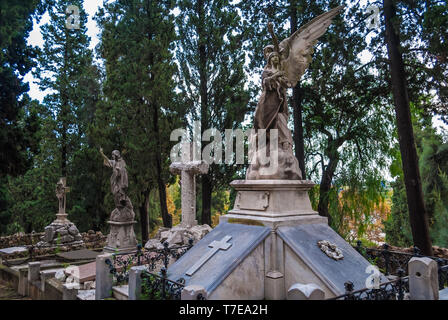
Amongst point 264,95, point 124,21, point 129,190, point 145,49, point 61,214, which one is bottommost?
point 61,214

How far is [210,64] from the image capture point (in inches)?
628

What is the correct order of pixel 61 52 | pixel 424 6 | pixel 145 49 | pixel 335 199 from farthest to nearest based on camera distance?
pixel 61 52 → pixel 145 49 → pixel 335 199 → pixel 424 6

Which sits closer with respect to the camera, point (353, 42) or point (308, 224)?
point (308, 224)

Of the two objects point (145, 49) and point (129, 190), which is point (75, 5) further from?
point (129, 190)

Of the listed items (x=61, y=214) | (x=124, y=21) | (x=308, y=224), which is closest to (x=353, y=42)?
(x=308, y=224)

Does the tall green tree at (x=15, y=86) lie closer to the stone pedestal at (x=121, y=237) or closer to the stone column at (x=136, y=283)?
the stone pedestal at (x=121, y=237)

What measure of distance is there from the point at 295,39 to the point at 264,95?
4.32ft

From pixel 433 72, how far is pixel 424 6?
1795 millimetres

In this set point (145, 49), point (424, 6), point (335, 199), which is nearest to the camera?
point (424, 6)

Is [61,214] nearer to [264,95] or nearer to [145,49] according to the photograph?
[145,49]

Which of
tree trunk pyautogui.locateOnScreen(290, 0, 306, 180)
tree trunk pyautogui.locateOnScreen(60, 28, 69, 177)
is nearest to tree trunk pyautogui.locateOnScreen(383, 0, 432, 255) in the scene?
tree trunk pyautogui.locateOnScreen(290, 0, 306, 180)

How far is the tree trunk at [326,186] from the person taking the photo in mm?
12984

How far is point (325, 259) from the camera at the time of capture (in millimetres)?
4793

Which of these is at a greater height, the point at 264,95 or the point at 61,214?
the point at 264,95
